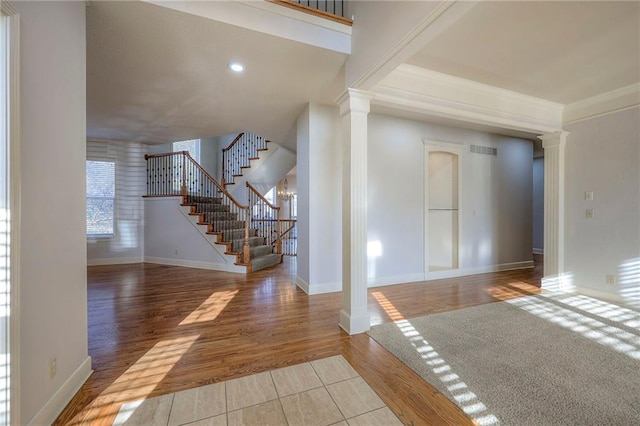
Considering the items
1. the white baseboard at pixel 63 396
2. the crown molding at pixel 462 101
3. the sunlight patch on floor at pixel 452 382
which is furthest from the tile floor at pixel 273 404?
the crown molding at pixel 462 101

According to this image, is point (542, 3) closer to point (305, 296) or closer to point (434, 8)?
point (434, 8)

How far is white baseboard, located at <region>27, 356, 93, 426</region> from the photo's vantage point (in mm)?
1453

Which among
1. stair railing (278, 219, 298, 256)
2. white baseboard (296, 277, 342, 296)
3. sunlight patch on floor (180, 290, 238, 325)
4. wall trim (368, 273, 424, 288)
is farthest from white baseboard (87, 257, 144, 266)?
wall trim (368, 273, 424, 288)

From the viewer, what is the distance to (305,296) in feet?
12.6

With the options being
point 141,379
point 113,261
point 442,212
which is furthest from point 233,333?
point 113,261

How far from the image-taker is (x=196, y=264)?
5.71 meters

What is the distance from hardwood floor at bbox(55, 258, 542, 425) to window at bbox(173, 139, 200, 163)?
455 centimetres

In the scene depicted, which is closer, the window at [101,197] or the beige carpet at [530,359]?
the beige carpet at [530,359]

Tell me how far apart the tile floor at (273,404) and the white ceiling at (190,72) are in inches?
113

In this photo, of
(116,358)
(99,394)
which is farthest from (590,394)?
(116,358)

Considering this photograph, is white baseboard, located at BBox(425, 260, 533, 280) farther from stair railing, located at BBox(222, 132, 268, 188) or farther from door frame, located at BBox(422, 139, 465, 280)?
stair railing, located at BBox(222, 132, 268, 188)

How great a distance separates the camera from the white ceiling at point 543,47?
2.16m

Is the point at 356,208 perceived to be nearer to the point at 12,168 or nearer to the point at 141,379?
the point at 141,379

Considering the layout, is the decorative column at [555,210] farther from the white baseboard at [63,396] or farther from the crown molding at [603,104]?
the white baseboard at [63,396]
